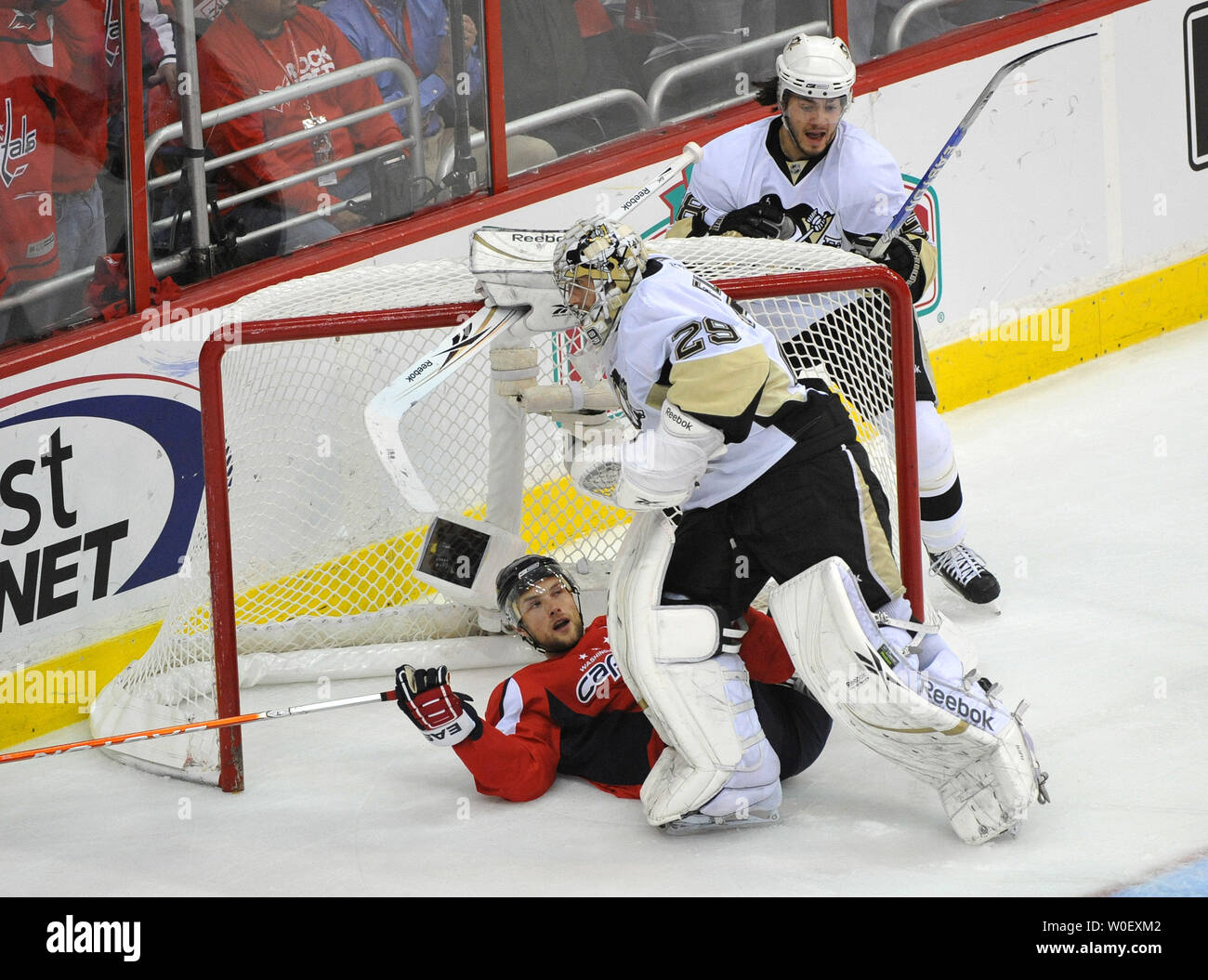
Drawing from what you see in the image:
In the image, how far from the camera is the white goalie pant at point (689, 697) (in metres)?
2.80

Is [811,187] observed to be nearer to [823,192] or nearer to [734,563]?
[823,192]

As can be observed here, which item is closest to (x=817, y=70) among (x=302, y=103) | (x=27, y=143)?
(x=302, y=103)

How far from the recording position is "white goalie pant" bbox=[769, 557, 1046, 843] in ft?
8.76

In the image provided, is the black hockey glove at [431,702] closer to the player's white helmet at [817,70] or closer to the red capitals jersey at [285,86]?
the player's white helmet at [817,70]

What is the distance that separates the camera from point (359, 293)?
3260 millimetres

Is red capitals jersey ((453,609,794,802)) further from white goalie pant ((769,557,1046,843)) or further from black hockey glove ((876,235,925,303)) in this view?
black hockey glove ((876,235,925,303))

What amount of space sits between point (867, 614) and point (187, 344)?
1.77m

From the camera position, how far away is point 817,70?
11.3 ft

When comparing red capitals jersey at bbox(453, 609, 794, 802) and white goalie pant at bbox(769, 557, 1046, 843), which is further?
red capitals jersey at bbox(453, 609, 794, 802)
